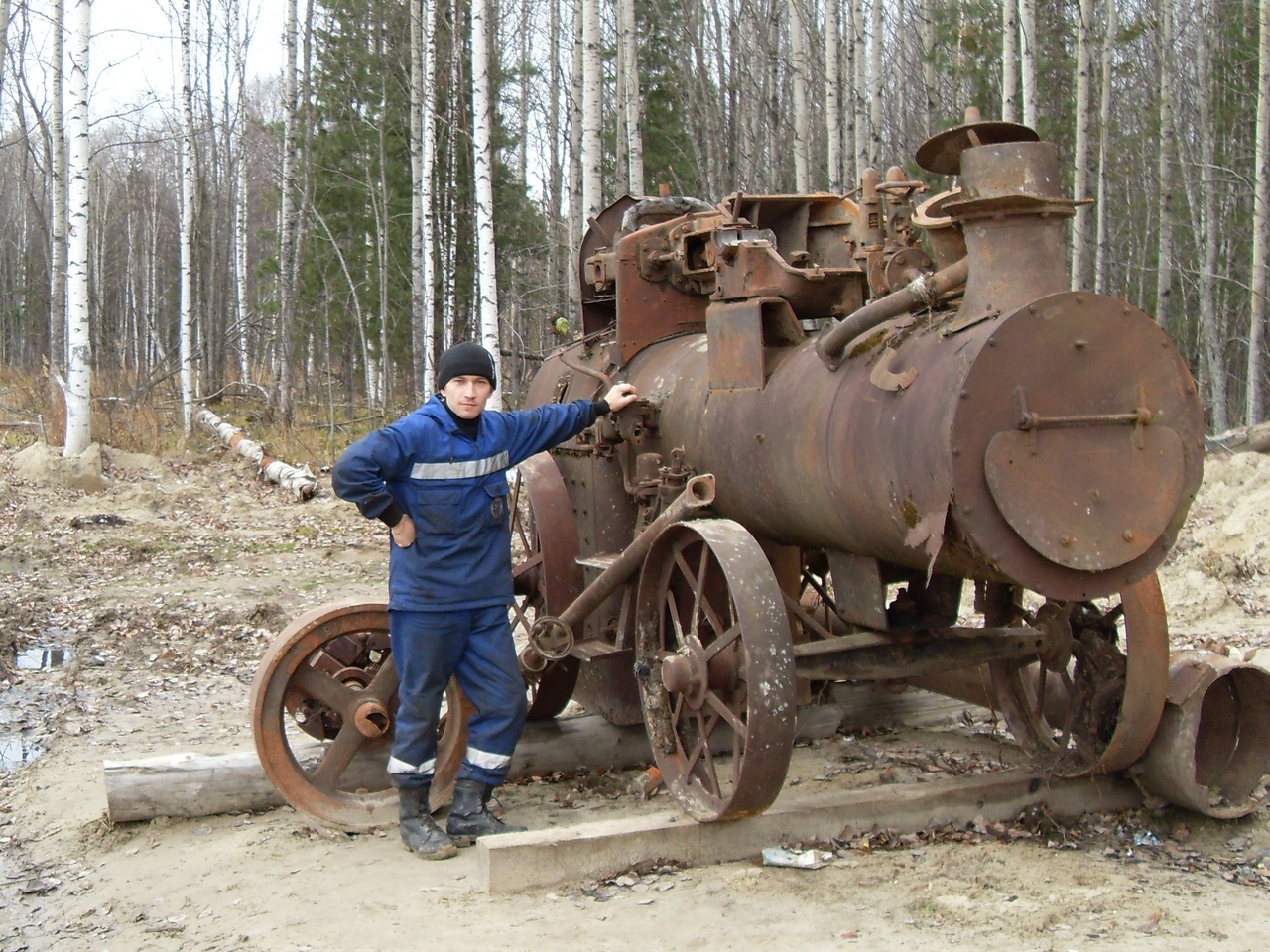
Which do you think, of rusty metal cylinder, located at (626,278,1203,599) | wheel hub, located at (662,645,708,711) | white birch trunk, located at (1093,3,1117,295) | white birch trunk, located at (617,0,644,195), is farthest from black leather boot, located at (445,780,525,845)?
white birch trunk, located at (1093,3,1117,295)

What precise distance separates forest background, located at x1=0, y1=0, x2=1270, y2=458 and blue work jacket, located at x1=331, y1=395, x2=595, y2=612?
22.9 ft

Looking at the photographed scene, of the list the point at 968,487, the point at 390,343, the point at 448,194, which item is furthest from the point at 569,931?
the point at 390,343

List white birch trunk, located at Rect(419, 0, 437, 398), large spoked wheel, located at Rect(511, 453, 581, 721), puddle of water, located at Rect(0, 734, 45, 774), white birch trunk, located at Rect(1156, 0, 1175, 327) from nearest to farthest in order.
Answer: large spoked wheel, located at Rect(511, 453, 581, 721) < puddle of water, located at Rect(0, 734, 45, 774) < white birch trunk, located at Rect(419, 0, 437, 398) < white birch trunk, located at Rect(1156, 0, 1175, 327)

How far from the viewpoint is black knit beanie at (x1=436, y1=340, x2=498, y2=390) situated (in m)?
4.83

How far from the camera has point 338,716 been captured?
5.34 m

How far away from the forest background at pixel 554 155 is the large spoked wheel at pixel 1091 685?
23.8 ft

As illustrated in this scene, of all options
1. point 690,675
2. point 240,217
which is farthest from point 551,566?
point 240,217

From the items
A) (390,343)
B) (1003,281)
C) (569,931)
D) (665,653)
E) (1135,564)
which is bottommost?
(569,931)

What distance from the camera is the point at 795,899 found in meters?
4.09

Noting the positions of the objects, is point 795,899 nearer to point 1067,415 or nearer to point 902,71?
point 1067,415

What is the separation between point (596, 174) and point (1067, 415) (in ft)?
29.7

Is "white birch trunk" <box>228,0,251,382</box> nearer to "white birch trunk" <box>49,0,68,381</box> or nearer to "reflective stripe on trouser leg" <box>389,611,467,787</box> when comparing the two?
"white birch trunk" <box>49,0,68,381</box>

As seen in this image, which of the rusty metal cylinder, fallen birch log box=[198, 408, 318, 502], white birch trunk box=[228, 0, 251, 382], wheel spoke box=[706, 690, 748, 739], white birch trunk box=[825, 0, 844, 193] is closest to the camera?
the rusty metal cylinder

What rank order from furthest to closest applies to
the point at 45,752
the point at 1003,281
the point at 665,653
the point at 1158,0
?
the point at 1158,0 → the point at 45,752 → the point at 665,653 → the point at 1003,281
